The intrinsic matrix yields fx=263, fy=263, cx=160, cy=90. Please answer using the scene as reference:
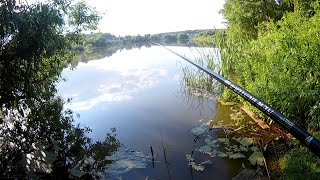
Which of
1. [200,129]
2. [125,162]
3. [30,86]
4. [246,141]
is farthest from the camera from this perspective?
[200,129]

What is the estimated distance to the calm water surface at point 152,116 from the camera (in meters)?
4.51

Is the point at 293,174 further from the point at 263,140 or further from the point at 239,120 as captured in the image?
the point at 239,120

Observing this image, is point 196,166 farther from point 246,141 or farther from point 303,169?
point 303,169

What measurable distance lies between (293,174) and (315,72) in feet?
5.21

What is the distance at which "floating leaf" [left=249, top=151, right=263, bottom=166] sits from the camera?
4324 millimetres

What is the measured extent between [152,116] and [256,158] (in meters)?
3.72

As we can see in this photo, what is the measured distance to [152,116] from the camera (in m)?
7.63

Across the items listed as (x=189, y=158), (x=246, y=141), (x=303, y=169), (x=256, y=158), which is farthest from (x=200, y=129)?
(x=303, y=169)

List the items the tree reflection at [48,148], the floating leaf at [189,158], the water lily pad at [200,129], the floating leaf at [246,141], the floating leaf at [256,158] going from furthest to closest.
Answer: the water lily pad at [200,129] → the floating leaf at [246,141] → the floating leaf at [189,158] → the tree reflection at [48,148] → the floating leaf at [256,158]

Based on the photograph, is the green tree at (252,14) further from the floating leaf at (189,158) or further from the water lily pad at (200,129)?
the floating leaf at (189,158)

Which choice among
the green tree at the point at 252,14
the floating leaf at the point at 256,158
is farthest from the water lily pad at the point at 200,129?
the green tree at the point at 252,14

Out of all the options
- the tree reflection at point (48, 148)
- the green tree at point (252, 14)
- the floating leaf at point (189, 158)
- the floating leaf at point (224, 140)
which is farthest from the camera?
the green tree at point (252, 14)

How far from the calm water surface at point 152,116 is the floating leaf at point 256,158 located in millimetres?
242

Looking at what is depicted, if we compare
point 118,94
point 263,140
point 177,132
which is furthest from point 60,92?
point 263,140
